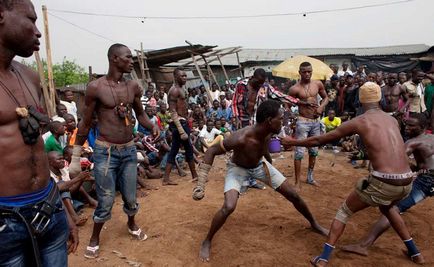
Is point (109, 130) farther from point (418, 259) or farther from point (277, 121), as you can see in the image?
point (418, 259)

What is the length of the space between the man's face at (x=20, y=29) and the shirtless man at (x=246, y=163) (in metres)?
2.33

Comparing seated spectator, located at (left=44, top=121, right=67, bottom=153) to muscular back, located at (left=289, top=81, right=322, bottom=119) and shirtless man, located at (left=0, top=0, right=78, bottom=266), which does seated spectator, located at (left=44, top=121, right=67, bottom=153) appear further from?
muscular back, located at (left=289, top=81, right=322, bottom=119)

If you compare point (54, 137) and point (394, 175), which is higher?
point (394, 175)

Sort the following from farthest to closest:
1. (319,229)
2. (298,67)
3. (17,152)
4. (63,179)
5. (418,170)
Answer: (298,67), (63,179), (319,229), (418,170), (17,152)

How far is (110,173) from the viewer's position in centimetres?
395

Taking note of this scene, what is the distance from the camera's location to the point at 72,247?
7.90ft

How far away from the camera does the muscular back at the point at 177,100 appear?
6593mm

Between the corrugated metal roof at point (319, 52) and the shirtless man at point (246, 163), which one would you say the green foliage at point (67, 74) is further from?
the shirtless man at point (246, 163)

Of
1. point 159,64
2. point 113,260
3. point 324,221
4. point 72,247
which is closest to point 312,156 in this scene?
point 324,221

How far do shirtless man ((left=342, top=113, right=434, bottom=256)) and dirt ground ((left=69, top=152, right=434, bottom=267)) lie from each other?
147 millimetres

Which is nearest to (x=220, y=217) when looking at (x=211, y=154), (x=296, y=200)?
(x=211, y=154)

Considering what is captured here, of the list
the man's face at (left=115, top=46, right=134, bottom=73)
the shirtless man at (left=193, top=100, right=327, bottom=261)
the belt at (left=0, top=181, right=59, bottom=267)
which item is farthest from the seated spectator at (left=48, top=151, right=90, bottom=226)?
the belt at (left=0, top=181, right=59, bottom=267)

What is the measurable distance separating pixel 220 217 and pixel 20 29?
2.71 metres

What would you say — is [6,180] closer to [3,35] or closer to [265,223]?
[3,35]
